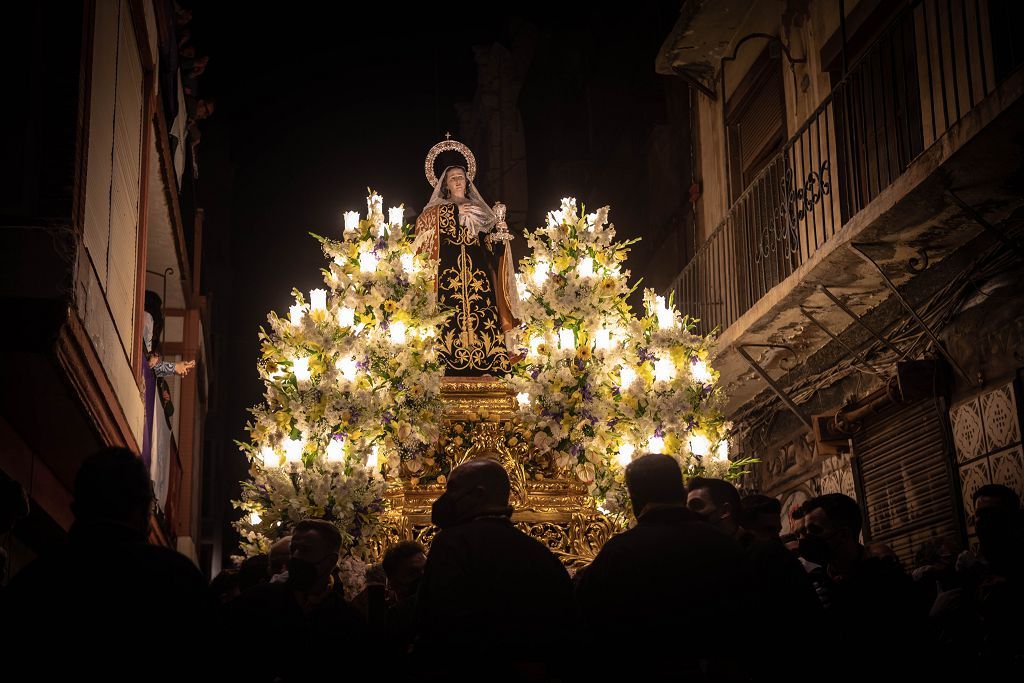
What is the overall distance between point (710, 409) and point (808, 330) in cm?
275

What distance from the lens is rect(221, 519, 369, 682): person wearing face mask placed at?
452cm

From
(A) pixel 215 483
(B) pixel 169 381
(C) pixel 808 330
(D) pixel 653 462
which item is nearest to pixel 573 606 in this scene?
(D) pixel 653 462

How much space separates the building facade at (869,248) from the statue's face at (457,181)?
6.00 feet

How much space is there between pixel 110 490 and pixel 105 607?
1.10 ft

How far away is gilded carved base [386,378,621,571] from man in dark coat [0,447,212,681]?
184 inches

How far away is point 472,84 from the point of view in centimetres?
2080

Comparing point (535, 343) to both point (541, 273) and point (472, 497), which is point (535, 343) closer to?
point (541, 273)

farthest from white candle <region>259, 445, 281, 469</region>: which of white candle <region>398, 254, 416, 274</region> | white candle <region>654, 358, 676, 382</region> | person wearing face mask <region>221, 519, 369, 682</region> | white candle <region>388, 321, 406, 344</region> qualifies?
white candle <region>654, 358, 676, 382</region>

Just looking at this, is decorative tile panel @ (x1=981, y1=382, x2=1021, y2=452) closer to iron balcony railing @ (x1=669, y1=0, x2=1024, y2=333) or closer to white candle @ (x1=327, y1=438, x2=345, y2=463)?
iron balcony railing @ (x1=669, y1=0, x2=1024, y2=333)

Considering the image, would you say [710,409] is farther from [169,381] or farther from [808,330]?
[169,381]

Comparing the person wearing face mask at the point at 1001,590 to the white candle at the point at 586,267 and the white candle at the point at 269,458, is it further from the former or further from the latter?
the white candle at the point at 269,458

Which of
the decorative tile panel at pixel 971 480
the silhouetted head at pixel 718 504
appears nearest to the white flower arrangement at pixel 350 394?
the silhouetted head at pixel 718 504

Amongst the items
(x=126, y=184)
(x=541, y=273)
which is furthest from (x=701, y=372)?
(x=126, y=184)

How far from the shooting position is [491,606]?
165 inches
